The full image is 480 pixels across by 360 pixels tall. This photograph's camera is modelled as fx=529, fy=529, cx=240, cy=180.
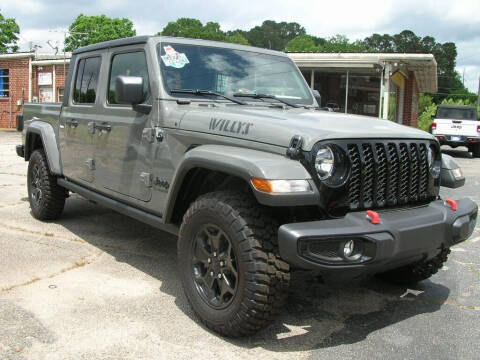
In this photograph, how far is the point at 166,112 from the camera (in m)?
3.86

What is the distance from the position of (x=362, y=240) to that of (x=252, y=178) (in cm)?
68

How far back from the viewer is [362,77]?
60.2 feet

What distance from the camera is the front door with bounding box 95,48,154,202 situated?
4027 millimetres

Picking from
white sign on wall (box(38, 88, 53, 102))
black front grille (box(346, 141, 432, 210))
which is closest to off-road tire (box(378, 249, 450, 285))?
black front grille (box(346, 141, 432, 210))

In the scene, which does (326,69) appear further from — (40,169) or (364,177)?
(364,177)

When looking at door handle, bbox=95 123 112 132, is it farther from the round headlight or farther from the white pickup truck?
the white pickup truck

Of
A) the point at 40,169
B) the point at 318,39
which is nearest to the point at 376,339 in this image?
the point at 40,169

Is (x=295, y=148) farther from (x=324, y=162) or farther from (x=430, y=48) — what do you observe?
(x=430, y=48)

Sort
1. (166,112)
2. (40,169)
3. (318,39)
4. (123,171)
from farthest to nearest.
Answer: (318,39) < (40,169) < (123,171) < (166,112)

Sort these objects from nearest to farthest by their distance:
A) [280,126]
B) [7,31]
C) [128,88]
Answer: [280,126] → [128,88] → [7,31]

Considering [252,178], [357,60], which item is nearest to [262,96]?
[252,178]

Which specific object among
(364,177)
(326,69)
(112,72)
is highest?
(326,69)

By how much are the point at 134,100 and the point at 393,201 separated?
6.43 ft

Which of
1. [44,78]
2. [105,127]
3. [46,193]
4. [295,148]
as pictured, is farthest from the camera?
[44,78]
